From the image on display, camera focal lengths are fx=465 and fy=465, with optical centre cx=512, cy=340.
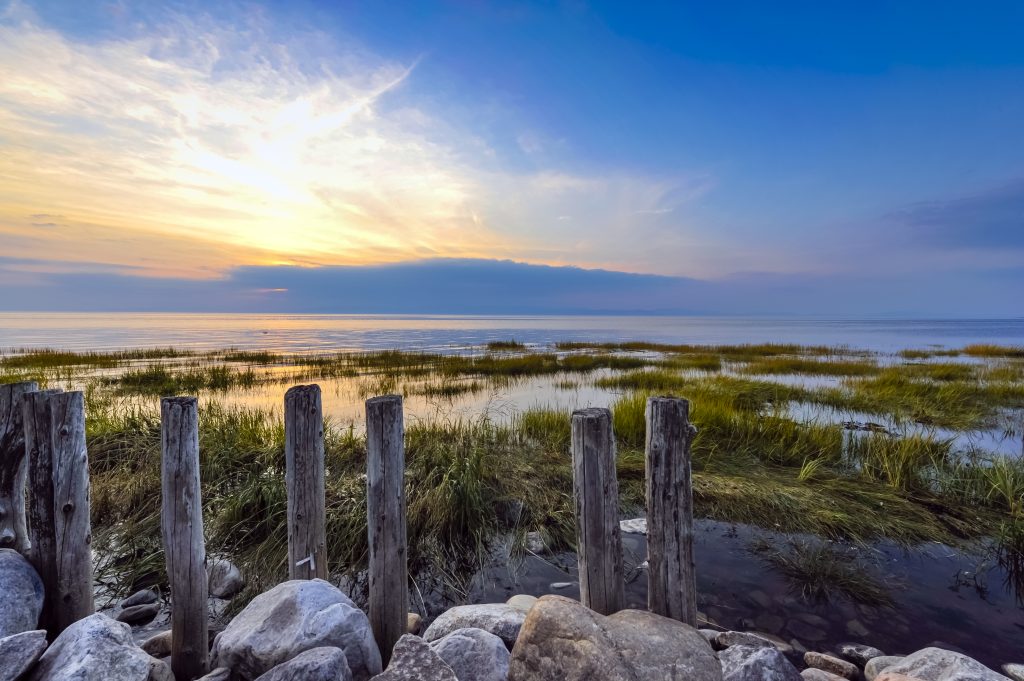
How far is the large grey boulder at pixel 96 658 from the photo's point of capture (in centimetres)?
279

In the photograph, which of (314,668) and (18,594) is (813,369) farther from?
(18,594)

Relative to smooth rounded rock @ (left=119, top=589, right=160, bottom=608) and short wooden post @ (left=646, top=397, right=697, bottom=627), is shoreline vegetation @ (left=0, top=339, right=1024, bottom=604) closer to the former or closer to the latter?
smooth rounded rock @ (left=119, top=589, right=160, bottom=608)

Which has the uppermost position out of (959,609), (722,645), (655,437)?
(655,437)

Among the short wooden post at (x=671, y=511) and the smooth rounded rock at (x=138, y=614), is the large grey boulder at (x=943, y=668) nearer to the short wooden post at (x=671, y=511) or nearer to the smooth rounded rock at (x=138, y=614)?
the short wooden post at (x=671, y=511)

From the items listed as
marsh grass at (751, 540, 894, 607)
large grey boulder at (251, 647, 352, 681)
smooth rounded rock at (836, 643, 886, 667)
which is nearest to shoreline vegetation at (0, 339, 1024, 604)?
marsh grass at (751, 540, 894, 607)

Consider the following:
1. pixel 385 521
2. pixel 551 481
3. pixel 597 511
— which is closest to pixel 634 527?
pixel 551 481

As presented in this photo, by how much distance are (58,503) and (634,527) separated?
6087 millimetres

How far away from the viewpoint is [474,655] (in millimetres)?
3225

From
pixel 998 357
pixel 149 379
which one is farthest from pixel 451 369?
pixel 998 357

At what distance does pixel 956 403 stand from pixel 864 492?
33.9 ft

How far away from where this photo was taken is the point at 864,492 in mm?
7441

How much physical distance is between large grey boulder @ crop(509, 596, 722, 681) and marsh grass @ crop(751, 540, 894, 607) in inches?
107

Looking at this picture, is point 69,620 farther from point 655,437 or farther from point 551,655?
point 655,437

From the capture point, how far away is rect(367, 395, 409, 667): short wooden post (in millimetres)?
3547
